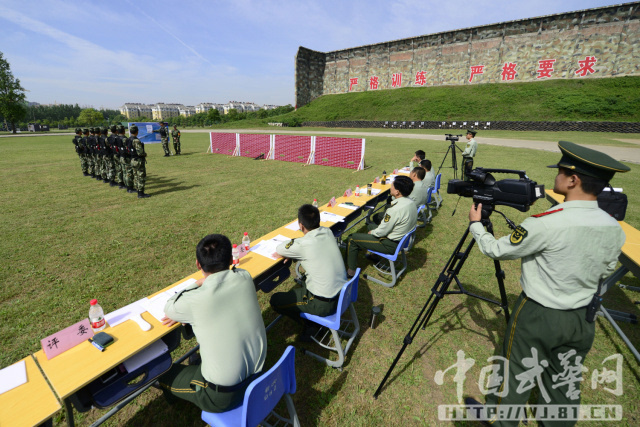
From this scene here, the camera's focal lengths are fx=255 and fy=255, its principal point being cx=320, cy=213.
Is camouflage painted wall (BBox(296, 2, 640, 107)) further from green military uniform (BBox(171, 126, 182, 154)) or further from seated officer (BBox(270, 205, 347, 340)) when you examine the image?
seated officer (BBox(270, 205, 347, 340))

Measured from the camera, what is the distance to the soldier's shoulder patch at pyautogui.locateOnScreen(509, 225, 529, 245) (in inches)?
69.3

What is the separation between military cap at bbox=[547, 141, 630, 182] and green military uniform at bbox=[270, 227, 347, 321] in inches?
77.5

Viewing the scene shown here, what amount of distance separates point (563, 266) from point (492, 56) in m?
46.5

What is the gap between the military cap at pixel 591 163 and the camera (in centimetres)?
153

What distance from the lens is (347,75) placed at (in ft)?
156

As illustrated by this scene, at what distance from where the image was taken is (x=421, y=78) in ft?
135

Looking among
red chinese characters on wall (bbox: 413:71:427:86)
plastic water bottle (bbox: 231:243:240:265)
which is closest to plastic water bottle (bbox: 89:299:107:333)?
plastic water bottle (bbox: 231:243:240:265)

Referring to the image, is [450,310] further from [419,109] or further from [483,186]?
[419,109]

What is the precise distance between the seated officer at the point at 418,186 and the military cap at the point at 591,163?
3252 millimetres

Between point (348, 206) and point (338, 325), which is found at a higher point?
point (348, 206)

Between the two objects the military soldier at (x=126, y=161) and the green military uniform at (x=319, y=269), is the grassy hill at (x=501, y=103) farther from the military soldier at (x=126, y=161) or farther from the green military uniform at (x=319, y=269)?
the green military uniform at (x=319, y=269)

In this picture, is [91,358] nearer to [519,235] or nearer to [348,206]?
[519,235]

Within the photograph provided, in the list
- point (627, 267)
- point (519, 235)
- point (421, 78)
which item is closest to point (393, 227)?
point (519, 235)

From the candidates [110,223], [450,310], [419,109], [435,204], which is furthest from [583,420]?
[419,109]
